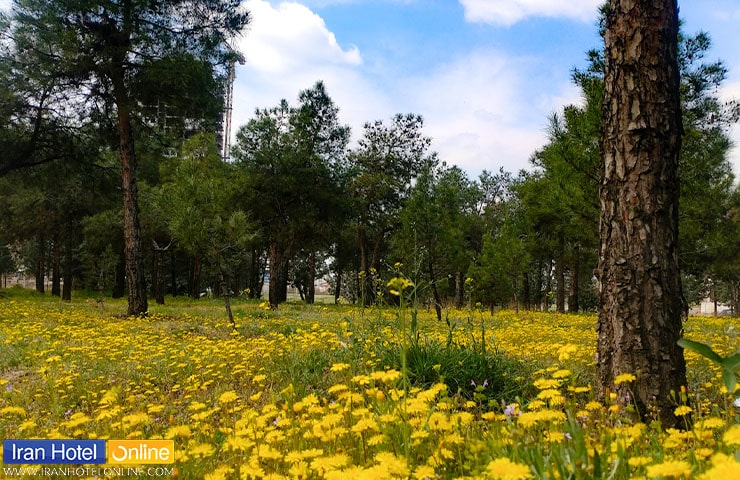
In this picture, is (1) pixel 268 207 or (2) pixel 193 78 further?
(1) pixel 268 207

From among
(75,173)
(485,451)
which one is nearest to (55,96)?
(75,173)

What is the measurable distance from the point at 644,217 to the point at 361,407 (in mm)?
2190

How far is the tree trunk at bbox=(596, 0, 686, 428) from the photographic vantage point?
2959mm

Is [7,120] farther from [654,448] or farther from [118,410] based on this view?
[654,448]

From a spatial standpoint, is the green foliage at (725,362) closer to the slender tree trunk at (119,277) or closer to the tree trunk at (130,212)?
the tree trunk at (130,212)

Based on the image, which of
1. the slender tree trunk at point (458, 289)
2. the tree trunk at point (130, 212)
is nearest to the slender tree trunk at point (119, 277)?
the tree trunk at point (130, 212)

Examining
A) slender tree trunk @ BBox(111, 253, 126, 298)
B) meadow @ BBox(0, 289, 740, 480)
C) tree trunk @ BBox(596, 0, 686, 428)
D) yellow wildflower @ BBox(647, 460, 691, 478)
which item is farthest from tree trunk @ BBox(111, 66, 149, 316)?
slender tree trunk @ BBox(111, 253, 126, 298)

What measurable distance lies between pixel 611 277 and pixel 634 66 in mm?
1437

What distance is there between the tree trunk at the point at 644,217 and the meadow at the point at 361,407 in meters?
0.22

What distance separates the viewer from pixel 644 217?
118 inches

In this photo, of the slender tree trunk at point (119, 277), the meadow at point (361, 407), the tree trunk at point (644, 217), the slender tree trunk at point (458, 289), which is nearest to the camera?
the meadow at point (361, 407)

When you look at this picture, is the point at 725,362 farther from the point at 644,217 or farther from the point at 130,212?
the point at 130,212

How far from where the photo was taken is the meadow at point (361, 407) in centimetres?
167

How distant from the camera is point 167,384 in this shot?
4730 mm
